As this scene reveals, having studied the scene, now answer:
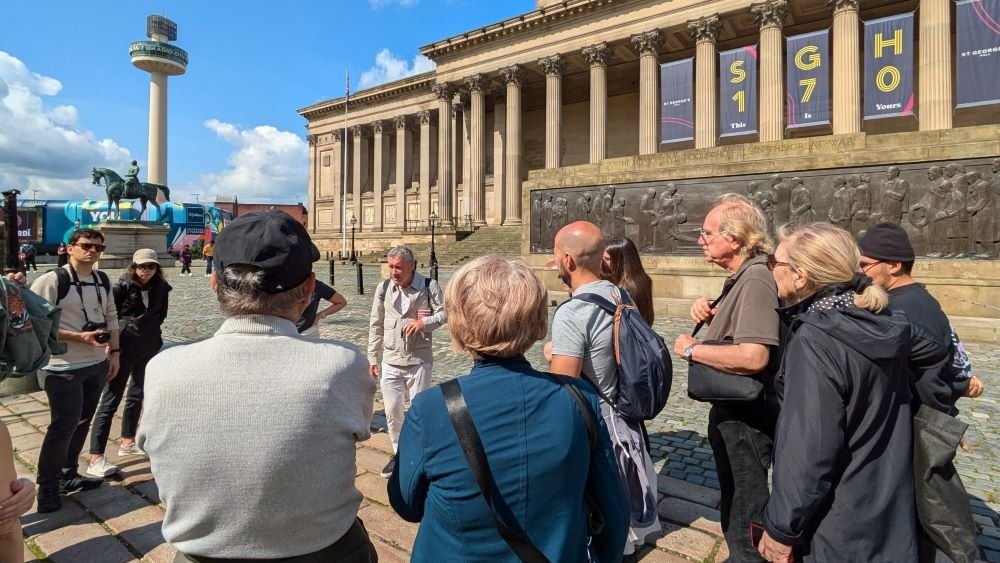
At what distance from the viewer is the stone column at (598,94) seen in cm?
2931

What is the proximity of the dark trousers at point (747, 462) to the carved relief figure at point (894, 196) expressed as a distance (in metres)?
10.3

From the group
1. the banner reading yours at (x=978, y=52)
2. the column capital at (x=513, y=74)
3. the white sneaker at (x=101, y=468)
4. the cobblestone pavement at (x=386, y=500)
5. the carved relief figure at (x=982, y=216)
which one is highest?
the column capital at (x=513, y=74)

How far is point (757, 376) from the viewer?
2346 millimetres

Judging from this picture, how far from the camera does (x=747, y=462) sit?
2.46 meters

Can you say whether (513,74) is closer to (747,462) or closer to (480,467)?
(747,462)

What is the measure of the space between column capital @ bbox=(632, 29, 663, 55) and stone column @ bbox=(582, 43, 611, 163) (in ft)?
6.90

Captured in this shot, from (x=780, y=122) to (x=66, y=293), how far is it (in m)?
27.1

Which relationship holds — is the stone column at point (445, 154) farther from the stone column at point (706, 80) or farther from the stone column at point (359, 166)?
the stone column at point (706, 80)

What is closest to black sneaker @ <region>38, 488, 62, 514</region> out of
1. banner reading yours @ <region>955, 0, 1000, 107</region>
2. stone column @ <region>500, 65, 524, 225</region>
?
banner reading yours @ <region>955, 0, 1000, 107</region>

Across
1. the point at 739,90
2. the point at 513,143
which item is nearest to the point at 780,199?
the point at 739,90

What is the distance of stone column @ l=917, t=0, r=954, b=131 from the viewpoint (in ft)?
67.9

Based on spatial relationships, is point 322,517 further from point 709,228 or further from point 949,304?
point 949,304

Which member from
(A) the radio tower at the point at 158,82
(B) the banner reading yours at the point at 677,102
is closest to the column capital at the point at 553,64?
(B) the banner reading yours at the point at 677,102

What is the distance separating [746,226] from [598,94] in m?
29.3
